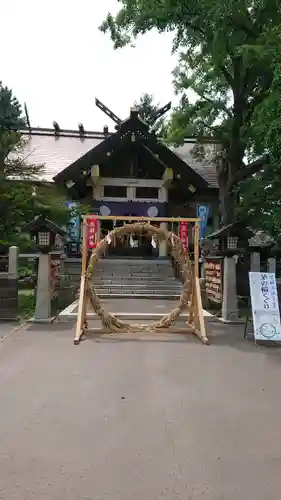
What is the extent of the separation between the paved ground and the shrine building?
44.7 feet

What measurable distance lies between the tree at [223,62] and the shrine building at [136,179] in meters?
2.34

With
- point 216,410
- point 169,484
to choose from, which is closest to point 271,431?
point 216,410

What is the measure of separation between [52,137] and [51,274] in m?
19.6

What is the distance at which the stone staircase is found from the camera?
1683cm

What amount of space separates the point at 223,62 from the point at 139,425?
45.5 ft

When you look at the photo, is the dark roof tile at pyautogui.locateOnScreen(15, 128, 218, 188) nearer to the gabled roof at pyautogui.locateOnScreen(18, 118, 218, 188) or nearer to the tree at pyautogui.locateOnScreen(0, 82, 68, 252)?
the gabled roof at pyautogui.locateOnScreen(18, 118, 218, 188)

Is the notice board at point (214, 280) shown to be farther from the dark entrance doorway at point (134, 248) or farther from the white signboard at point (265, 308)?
the dark entrance doorway at point (134, 248)

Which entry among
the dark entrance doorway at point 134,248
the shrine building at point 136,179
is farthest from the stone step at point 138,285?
the dark entrance doorway at point 134,248

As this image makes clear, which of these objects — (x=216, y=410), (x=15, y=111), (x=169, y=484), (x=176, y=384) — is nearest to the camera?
(x=169, y=484)

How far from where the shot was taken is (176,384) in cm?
603

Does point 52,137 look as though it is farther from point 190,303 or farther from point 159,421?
point 159,421

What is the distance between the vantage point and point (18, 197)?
1302 cm

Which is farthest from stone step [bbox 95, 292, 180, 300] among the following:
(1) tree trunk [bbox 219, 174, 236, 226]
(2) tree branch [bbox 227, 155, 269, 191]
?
(2) tree branch [bbox 227, 155, 269, 191]

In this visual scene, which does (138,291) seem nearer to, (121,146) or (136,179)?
(136,179)
